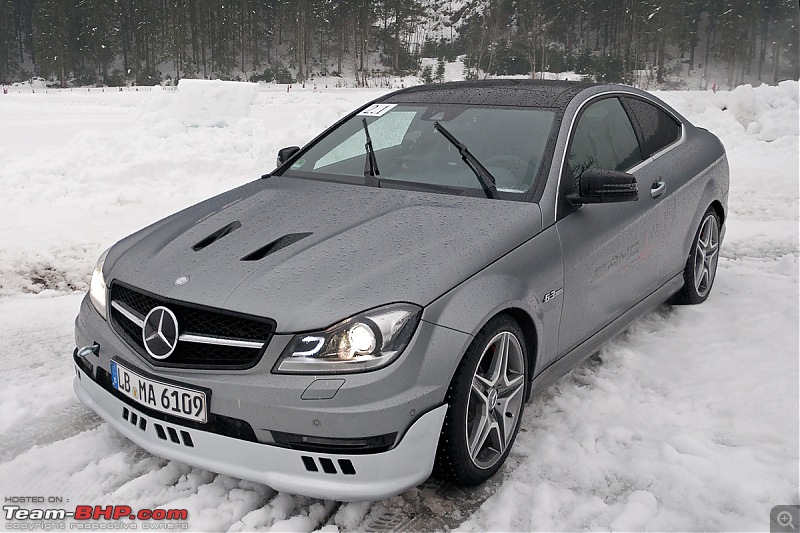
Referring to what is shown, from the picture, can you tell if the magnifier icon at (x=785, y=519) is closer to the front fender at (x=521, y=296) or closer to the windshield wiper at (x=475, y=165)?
the front fender at (x=521, y=296)

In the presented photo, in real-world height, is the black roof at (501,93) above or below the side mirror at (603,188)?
above

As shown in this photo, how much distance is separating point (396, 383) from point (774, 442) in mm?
1942

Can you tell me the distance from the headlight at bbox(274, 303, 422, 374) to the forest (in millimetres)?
64510

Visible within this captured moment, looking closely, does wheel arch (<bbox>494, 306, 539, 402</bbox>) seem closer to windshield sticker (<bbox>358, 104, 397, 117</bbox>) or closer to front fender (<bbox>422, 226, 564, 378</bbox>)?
front fender (<bbox>422, 226, 564, 378</bbox>)

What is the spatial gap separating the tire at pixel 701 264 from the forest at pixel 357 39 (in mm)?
61564

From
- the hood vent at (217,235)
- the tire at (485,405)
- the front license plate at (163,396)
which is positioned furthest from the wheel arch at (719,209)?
the front license plate at (163,396)

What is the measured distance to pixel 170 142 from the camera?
1002cm

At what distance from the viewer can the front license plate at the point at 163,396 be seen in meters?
2.65

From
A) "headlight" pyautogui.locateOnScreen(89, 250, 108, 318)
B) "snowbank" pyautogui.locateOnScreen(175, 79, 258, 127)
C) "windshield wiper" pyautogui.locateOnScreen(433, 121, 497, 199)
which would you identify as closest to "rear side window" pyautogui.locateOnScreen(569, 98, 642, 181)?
"windshield wiper" pyautogui.locateOnScreen(433, 121, 497, 199)

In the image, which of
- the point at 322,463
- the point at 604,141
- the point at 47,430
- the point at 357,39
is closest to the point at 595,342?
the point at 604,141

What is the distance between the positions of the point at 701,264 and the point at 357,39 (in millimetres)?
80656

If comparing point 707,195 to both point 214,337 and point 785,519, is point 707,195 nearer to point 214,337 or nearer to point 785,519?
point 785,519

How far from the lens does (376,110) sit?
4.43m

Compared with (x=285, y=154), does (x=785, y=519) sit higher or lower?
lower
